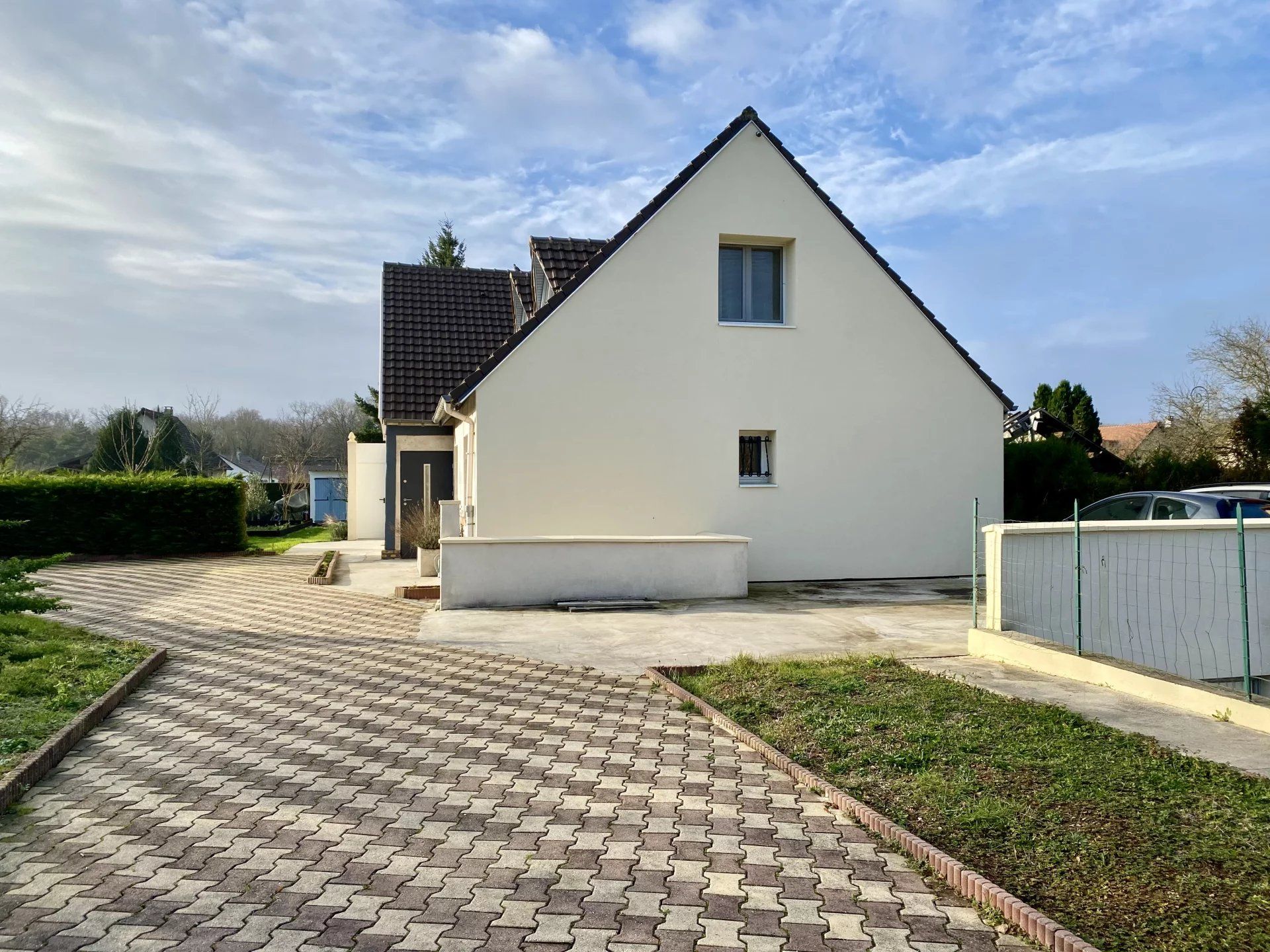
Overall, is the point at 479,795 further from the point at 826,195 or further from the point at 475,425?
the point at 826,195

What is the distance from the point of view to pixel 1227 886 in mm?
3852

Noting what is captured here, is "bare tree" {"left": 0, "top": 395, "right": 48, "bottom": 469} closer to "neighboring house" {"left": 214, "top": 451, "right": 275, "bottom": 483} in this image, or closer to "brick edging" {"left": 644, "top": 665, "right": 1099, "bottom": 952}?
"neighboring house" {"left": 214, "top": 451, "right": 275, "bottom": 483}

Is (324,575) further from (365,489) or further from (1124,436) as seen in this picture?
(1124,436)

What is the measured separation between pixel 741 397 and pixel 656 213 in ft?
11.5

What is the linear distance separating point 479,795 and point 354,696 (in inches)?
119

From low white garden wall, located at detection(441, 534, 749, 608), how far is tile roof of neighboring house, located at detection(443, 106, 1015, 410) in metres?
3.16

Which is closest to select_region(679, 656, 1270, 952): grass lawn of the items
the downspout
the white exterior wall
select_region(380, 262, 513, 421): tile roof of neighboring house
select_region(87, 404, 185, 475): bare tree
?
the white exterior wall

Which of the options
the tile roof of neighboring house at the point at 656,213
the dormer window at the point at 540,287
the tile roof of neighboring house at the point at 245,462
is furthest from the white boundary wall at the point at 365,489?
the tile roof of neighboring house at the point at 245,462

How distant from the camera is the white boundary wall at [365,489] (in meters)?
26.7

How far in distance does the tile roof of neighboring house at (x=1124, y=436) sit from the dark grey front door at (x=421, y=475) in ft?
93.8

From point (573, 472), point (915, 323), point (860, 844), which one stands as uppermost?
point (915, 323)

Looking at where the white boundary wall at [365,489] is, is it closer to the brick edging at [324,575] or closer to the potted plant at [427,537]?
the brick edging at [324,575]

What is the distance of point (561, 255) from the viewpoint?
57.4ft

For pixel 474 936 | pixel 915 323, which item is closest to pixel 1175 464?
pixel 915 323
